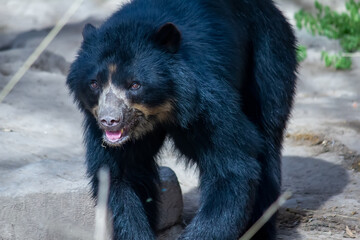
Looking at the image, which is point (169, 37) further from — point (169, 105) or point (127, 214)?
point (127, 214)

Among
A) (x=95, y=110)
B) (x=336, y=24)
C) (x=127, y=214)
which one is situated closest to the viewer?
(x=95, y=110)

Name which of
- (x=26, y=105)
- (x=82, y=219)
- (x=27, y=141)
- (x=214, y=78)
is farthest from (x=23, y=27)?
(x=214, y=78)

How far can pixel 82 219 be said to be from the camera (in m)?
5.03

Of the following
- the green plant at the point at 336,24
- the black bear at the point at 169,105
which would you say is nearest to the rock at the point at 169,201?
the black bear at the point at 169,105

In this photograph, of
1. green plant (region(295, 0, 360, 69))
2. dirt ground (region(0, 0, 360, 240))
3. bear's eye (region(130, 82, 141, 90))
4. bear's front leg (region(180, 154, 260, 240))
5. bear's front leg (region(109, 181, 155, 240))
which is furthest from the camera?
green plant (region(295, 0, 360, 69))

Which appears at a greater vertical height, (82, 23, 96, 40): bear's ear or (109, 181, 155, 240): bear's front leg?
(82, 23, 96, 40): bear's ear

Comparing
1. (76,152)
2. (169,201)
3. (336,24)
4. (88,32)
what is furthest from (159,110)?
(336,24)

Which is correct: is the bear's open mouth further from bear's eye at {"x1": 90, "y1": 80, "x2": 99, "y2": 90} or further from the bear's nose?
bear's eye at {"x1": 90, "y1": 80, "x2": 99, "y2": 90}

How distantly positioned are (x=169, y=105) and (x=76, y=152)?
7.72 ft

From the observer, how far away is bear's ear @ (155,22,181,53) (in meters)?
4.13

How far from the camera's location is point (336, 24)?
10.2 metres

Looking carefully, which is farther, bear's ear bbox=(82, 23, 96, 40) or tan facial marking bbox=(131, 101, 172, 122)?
bear's ear bbox=(82, 23, 96, 40)

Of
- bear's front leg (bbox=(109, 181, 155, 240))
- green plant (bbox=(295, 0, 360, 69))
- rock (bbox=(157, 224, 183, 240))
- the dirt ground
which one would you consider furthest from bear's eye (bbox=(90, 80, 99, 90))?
green plant (bbox=(295, 0, 360, 69))

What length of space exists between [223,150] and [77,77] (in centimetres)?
101
